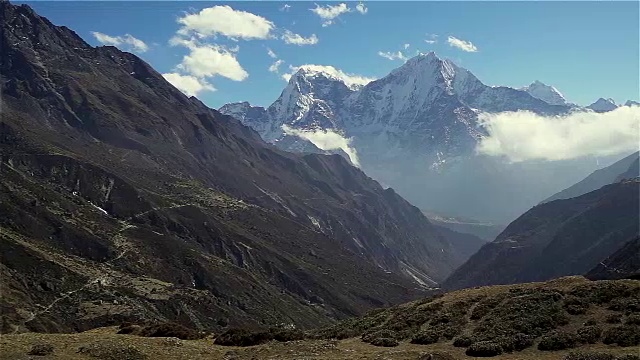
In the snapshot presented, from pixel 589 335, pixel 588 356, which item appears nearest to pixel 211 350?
pixel 588 356

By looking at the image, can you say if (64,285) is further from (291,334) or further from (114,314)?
(291,334)

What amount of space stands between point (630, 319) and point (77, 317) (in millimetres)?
175633

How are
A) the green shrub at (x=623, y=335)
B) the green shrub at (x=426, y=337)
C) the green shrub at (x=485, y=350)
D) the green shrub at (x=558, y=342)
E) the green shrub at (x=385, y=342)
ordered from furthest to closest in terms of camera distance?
the green shrub at (x=385, y=342), the green shrub at (x=426, y=337), the green shrub at (x=485, y=350), the green shrub at (x=558, y=342), the green shrub at (x=623, y=335)

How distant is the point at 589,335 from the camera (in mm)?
34000

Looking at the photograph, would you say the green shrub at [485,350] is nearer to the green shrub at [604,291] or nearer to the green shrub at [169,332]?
the green shrub at [604,291]

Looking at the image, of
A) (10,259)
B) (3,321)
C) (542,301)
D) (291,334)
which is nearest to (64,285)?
(10,259)

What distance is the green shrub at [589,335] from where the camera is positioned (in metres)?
33.6

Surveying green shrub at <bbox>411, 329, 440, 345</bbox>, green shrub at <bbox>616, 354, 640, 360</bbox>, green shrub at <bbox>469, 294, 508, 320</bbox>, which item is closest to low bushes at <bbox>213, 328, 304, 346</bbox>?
green shrub at <bbox>411, 329, 440, 345</bbox>

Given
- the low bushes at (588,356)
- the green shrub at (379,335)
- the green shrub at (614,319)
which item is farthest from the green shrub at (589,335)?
the green shrub at (379,335)

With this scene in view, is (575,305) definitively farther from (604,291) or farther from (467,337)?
(467,337)

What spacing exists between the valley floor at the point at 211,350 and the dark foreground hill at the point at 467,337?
63mm

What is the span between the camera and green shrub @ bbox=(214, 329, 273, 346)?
141ft

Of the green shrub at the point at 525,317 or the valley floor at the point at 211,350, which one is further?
the green shrub at the point at 525,317

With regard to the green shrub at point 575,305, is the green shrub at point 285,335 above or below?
below
